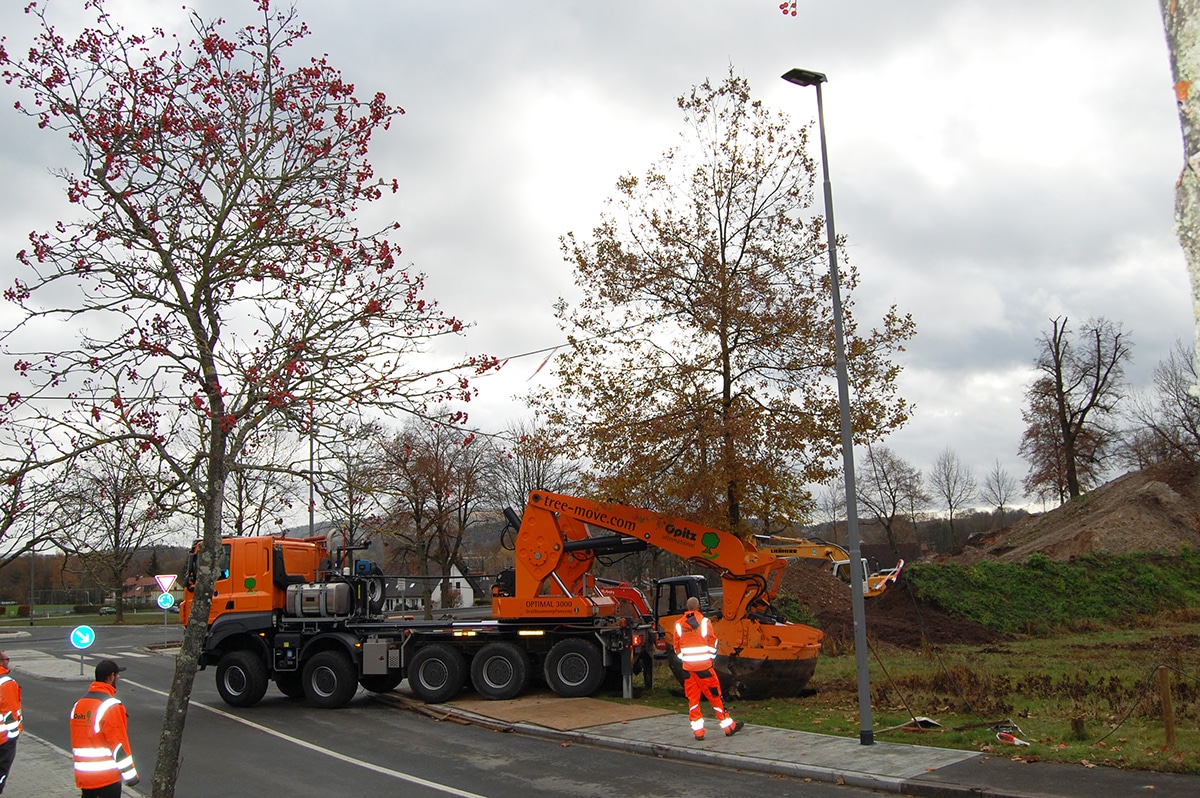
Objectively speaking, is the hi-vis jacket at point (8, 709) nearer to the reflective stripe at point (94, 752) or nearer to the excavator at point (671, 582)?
the reflective stripe at point (94, 752)

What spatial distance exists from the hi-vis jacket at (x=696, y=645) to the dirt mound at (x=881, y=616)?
12.1 m

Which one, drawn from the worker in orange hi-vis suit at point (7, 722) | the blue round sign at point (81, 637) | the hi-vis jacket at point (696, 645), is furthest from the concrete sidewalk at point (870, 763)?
the blue round sign at point (81, 637)

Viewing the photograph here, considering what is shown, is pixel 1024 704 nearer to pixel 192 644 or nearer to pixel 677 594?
pixel 677 594

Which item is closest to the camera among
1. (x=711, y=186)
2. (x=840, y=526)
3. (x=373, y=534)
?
(x=373, y=534)

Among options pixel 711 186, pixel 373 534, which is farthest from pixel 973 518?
pixel 373 534

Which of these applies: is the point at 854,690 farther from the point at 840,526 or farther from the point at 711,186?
the point at 840,526

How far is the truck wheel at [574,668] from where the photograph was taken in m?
15.5

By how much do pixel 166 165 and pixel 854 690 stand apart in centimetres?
1329

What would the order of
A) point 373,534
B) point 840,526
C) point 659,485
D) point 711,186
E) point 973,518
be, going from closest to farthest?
point 373,534
point 659,485
point 711,186
point 840,526
point 973,518

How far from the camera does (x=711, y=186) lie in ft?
61.7

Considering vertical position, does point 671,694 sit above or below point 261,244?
below

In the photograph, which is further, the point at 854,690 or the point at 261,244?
the point at 854,690

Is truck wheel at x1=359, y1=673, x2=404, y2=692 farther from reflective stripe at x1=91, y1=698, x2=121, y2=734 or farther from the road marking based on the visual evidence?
reflective stripe at x1=91, y1=698, x2=121, y2=734

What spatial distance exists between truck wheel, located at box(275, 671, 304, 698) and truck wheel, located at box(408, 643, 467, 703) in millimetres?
2316
